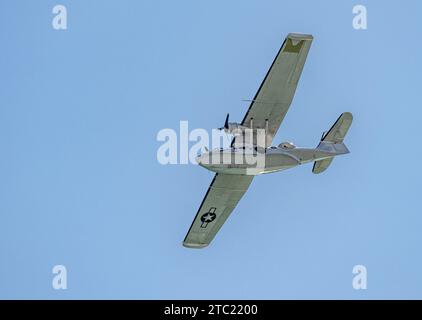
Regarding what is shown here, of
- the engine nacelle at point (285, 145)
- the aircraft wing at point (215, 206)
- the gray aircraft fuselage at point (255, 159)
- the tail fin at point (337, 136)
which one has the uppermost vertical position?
the tail fin at point (337, 136)

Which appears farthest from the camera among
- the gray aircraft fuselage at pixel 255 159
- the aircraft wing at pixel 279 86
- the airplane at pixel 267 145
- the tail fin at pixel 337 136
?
the tail fin at pixel 337 136

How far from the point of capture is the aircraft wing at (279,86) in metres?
36.1

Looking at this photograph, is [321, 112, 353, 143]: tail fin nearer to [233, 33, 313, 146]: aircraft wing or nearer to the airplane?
the airplane

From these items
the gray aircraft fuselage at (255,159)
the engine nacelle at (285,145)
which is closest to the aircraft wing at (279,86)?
the engine nacelle at (285,145)

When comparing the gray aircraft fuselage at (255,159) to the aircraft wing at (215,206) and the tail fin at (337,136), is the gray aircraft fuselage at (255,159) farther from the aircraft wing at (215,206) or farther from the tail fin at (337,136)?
the aircraft wing at (215,206)

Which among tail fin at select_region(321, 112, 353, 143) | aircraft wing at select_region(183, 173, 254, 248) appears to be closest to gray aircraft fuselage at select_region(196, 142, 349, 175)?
tail fin at select_region(321, 112, 353, 143)

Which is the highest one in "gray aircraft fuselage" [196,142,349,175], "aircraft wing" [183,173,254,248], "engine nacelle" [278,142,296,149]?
"engine nacelle" [278,142,296,149]

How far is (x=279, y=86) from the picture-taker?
37031 millimetres

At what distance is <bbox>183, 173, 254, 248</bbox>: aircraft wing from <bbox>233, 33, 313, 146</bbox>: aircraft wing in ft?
8.91

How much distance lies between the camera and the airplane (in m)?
36.5

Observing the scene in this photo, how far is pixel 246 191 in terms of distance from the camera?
135ft

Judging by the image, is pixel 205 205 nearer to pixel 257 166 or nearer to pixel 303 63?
pixel 257 166

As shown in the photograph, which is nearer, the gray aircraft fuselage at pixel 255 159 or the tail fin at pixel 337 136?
the gray aircraft fuselage at pixel 255 159

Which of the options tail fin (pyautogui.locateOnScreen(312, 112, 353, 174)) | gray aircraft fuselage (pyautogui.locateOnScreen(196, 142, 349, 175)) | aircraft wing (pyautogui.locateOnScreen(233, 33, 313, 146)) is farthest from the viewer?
tail fin (pyautogui.locateOnScreen(312, 112, 353, 174))
